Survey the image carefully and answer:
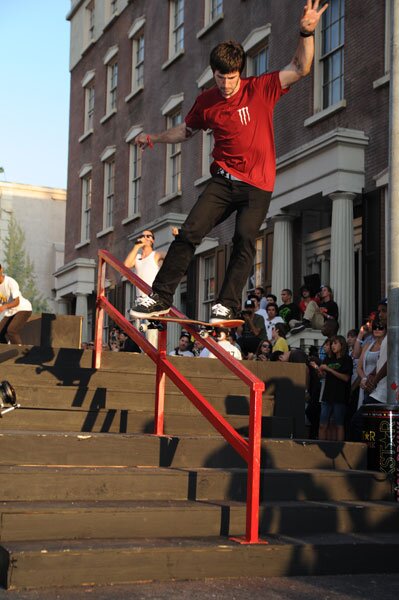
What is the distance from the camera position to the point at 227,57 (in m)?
Answer: 6.73

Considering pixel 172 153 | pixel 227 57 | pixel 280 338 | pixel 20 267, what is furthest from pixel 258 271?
pixel 20 267

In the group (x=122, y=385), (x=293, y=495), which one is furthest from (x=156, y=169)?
(x=293, y=495)

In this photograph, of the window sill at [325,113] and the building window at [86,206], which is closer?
the window sill at [325,113]

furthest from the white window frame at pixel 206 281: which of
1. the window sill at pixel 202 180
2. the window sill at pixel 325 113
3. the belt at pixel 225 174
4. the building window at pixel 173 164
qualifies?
the belt at pixel 225 174

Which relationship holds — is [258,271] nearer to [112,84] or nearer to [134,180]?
[134,180]

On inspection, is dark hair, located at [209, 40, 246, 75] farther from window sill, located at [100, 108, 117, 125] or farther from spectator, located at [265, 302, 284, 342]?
window sill, located at [100, 108, 117, 125]

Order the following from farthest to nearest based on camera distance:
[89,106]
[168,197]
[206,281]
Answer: [89,106] < [168,197] < [206,281]

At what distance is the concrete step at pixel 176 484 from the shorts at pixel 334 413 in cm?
256

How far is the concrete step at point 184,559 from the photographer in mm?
5477

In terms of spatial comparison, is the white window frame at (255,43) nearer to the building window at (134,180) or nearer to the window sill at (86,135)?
the building window at (134,180)

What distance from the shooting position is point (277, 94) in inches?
276

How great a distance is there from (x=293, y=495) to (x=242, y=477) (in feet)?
1.43

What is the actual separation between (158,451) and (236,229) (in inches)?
72.3

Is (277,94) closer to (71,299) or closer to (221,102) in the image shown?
(221,102)
